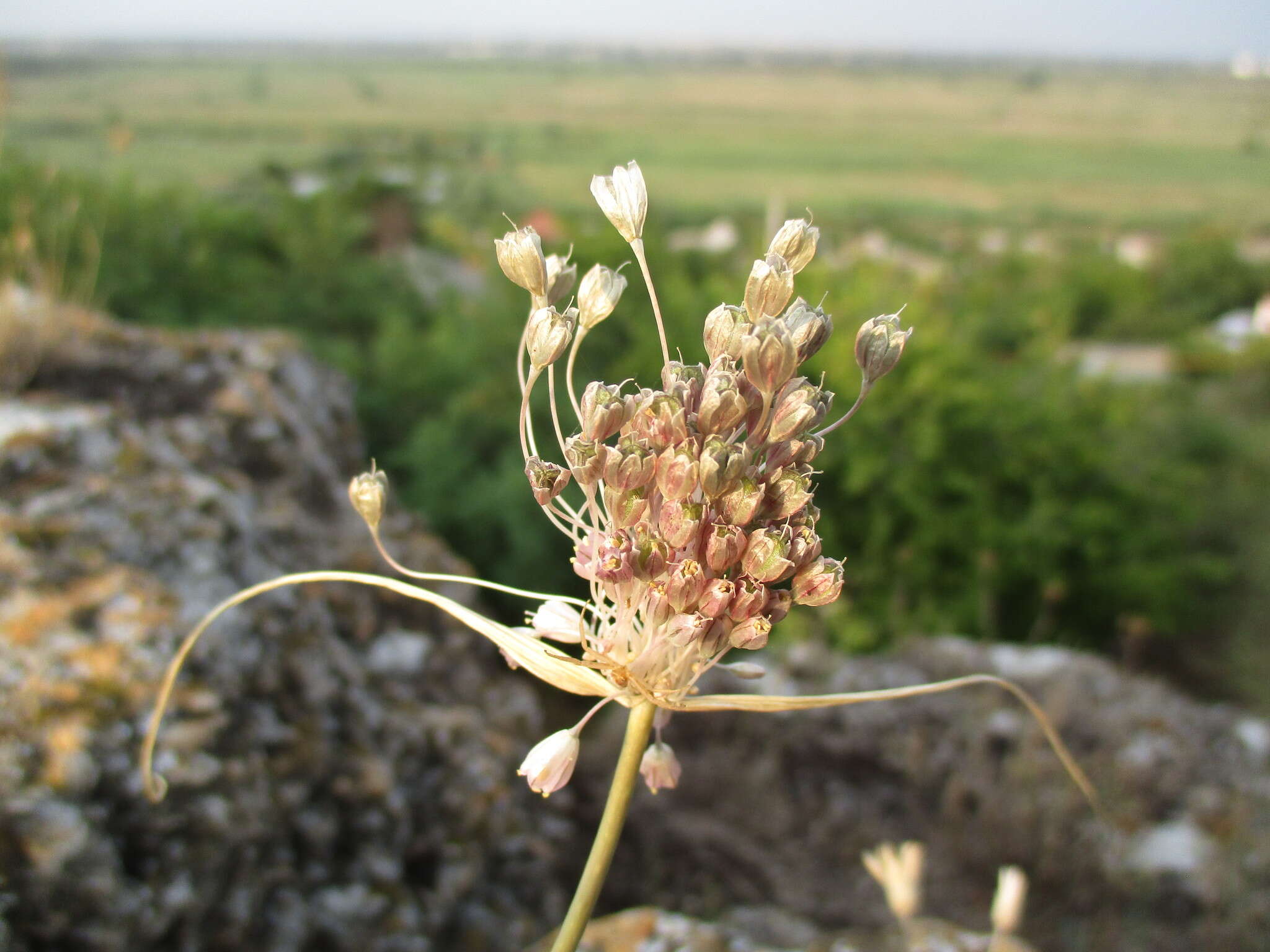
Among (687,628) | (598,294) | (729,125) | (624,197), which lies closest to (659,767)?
(687,628)

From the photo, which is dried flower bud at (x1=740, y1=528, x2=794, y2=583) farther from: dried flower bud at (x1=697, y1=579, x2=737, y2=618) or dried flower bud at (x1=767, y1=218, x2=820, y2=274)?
dried flower bud at (x1=767, y1=218, x2=820, y2=274)

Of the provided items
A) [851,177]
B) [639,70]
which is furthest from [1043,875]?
[639,70]

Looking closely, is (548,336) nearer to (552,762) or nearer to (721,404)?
(721,404)

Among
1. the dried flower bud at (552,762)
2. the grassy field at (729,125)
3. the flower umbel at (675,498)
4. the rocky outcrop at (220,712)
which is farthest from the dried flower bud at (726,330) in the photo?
the grassy field at (729,125)

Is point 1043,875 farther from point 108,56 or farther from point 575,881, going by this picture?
point 108,56

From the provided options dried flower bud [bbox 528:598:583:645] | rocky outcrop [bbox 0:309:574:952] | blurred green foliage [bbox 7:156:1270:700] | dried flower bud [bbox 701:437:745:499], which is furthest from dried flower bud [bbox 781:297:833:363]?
blurred green foliage [bbox 7:156:1270:700]

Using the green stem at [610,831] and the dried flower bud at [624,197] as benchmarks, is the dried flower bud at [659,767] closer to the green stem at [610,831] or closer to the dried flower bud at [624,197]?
the green stem at [610,831]
